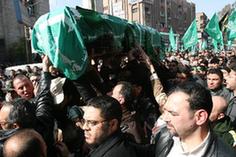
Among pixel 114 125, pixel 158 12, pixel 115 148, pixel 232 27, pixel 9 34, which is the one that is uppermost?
pixel 158 12

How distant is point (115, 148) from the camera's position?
2518mm

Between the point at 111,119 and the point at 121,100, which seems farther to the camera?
the point at 121,100

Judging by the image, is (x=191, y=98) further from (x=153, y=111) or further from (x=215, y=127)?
(x=153, y=111)

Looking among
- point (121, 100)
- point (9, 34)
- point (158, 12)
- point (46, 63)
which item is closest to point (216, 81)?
point (121, 100)

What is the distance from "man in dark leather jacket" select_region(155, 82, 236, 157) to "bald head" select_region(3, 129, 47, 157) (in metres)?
0.79

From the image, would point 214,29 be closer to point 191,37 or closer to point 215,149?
point 191,37

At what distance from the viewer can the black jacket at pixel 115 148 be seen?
2479 mm

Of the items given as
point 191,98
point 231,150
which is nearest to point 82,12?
point 191,98

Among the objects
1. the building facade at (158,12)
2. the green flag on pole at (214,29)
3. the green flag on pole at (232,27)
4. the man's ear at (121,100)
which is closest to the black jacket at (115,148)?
the man's ear at (121,100)

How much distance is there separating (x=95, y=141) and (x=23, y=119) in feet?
2.04

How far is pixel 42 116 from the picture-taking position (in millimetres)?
3357

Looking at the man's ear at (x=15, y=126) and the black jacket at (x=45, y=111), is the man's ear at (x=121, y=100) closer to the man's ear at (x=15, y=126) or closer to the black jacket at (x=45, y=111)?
the black jacket at (x=45, y=111)

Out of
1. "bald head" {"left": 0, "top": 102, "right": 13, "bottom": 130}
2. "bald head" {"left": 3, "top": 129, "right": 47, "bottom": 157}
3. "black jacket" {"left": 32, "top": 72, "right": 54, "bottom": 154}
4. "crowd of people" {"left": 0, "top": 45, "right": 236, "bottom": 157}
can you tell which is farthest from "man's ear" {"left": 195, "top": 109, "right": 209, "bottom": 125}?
"bald head" {"left": 0, "top": 102, "right": 13, "bottom": 130}

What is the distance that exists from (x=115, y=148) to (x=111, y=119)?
25 cm
